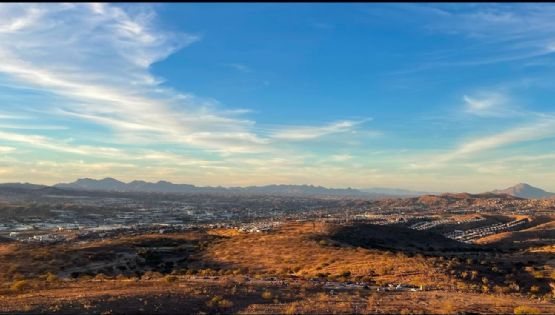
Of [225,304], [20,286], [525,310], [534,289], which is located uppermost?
[525,310]

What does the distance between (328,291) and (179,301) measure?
10.1 metres

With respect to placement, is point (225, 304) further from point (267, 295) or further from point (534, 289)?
point (534, 289)

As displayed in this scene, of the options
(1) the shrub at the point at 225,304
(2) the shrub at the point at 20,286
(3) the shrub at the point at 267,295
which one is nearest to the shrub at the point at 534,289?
(3) the shrub at the point at 267,295

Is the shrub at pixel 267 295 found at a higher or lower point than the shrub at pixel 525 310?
lower

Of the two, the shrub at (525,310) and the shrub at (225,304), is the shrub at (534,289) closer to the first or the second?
the shrub at (525,310)

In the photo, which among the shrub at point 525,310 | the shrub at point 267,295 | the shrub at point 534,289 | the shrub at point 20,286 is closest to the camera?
the shrub at point 525,310

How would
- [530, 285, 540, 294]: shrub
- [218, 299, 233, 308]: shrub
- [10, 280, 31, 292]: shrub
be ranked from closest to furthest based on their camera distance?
1. [218, 299, 233, 308]: shrub
2. [10, 280, 31, 292]: shrub
3. [530, 285, 540, 294]: shrub

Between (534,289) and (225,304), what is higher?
(225,304)

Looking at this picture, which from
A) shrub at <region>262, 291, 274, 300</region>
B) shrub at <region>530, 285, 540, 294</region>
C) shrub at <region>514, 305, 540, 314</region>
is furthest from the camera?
shrub at <region>530, 285, 540, 294</region>

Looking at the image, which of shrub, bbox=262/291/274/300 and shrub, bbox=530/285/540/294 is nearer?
A: shrub, bbox=262/291/274/300

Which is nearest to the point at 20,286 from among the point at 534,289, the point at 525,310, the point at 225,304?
the point at 225,304

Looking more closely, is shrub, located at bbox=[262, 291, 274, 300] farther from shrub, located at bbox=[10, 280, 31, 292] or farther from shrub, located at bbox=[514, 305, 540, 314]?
shrub, located at bbox=[10, 280, 31, 292]

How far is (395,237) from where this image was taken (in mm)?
92188

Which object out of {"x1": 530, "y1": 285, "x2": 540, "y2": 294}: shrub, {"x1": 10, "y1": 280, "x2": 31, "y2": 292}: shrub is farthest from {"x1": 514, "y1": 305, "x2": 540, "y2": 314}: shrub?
{"x1": 10, "y1": 280, "x2": 31, "y2": 292}: shrub
